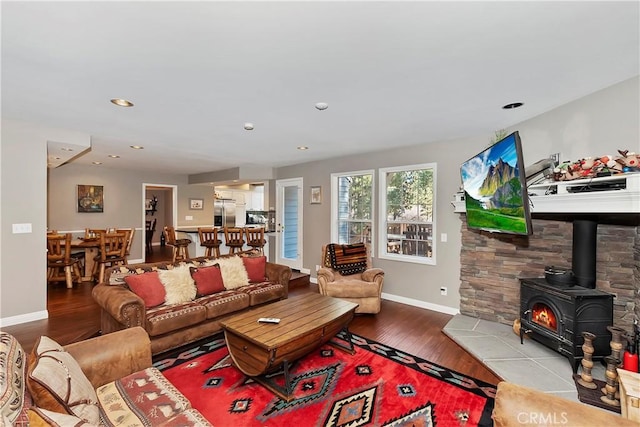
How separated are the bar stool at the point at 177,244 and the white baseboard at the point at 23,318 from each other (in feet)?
8.53

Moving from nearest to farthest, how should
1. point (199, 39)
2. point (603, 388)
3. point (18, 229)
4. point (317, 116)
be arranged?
1. point (199, 39)
2. point (603, 388)
3. point (317, 116)
4. point (18, 229)

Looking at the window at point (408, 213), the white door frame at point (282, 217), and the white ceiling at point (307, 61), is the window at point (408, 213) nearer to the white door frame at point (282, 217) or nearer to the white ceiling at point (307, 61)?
the white ceiling at point (307, 61)

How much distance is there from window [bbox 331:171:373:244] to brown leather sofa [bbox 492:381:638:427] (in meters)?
3.73

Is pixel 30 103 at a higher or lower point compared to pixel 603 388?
higher

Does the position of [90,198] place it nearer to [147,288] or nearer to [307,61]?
[147,288]

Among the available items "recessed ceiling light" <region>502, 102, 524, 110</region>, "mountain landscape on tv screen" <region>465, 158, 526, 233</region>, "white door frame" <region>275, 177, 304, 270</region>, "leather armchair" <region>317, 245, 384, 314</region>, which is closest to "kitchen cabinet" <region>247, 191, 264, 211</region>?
"white door frame" <region>275, 177, 304, 270</region>

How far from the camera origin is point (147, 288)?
3.04 m

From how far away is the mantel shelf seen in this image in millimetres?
1893

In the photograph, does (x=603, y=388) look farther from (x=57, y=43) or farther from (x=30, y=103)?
(x=30, y=103)

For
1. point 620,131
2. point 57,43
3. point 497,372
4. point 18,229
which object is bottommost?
point 497,372

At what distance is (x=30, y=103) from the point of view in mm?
2736

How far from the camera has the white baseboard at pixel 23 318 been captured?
11.0 feet

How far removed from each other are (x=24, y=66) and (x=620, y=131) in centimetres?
439

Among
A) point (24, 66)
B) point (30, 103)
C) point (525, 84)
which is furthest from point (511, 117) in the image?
point (30, 103)
